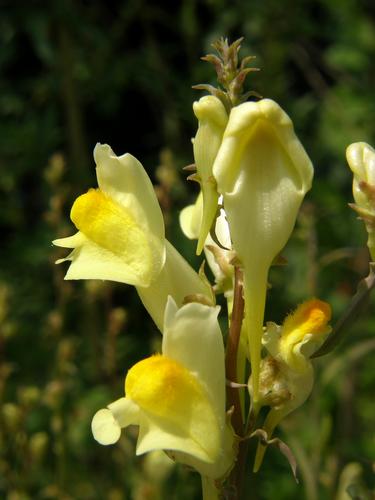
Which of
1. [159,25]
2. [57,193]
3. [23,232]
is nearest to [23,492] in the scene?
[57,193]

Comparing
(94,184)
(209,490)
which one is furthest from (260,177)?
(94,184)

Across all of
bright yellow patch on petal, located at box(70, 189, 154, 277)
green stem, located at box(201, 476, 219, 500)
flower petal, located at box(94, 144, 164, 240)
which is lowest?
green stem, located at box(201, 476, 219, 500)

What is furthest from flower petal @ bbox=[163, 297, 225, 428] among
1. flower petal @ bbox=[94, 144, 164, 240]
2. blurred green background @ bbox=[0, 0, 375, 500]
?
blurred green background @ bbox=[0, 0, 375, 500]

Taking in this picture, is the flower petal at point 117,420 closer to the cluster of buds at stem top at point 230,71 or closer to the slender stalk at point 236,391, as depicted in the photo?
the slender stalk at point 236,391

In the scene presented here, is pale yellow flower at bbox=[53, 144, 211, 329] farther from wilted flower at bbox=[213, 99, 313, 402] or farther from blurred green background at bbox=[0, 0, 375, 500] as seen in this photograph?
blurred green background at bbox=[0, 0, 375, 500]

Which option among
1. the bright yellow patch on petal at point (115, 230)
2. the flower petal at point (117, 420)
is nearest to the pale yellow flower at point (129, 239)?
the bright yellow patch on petal at point (115, 230)

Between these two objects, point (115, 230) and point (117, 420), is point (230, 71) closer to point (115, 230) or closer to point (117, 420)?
point (115, 230)
